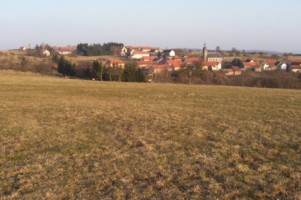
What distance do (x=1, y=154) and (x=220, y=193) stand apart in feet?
19.6

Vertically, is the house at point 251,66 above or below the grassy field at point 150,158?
below


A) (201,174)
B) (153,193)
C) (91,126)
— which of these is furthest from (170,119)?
(153,193)

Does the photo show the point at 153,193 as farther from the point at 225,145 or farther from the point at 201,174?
the point at 225,145

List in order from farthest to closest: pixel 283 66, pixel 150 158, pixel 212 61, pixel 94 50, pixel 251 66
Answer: pixel 94 50
pixel 212 61
pixel 283 66
pixel 251 66
pixel 150 158

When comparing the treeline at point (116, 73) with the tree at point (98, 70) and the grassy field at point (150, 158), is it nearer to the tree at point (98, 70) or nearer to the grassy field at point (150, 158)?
the tree at point (98, 70)

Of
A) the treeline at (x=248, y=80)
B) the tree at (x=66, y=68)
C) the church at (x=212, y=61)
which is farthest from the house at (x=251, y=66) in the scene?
the tree at (x=66, y=68)

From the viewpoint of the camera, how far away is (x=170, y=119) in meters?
12.8

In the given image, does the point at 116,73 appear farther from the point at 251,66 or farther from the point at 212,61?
the point at 212,61

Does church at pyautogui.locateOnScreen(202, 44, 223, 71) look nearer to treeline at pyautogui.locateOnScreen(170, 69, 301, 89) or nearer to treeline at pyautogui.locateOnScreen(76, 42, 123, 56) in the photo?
treeline at pyautogui.locateOnScreen(170, 69, 301, 89)

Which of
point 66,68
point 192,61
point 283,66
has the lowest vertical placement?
point 283,66

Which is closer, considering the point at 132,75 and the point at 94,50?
the point at 132,75

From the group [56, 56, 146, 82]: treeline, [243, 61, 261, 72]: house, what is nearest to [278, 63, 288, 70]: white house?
[243, 61, 261, 72]: house

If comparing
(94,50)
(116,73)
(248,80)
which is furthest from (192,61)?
(94,50)

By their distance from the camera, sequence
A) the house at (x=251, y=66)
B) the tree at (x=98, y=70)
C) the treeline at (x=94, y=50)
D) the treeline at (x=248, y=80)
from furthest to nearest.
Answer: the treeline at (x=94, y=50) → the house at (x=251, y=66) → the tree at (x=98, y=70) → the treeline at (x=248, y=80)
